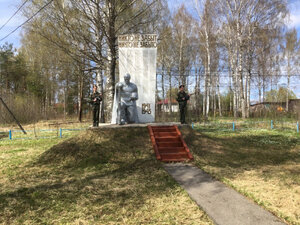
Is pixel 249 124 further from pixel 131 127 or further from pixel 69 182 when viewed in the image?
pixel 69 182

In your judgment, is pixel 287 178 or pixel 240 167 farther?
pixel 240 167

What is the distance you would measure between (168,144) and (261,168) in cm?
258

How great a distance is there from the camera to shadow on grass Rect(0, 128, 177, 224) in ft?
9.91

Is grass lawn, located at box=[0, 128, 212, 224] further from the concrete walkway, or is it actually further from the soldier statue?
the soldier statue

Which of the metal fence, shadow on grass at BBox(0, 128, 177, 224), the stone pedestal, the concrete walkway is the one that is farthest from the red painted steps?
the metal fence

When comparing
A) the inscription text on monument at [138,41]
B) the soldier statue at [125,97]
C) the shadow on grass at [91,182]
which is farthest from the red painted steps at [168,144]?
the inscription text on monument at [138,41]

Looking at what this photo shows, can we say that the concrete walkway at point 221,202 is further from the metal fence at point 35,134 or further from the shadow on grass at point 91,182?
the metal fence at point 35,134

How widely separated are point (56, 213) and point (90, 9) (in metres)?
7.92

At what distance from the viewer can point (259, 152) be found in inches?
A: 275

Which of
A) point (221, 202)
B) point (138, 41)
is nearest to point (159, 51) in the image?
point (138, 41)

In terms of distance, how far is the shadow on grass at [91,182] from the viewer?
3.02 m

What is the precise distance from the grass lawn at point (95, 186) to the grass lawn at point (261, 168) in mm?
1111

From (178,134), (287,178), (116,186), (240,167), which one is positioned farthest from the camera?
(178,134)

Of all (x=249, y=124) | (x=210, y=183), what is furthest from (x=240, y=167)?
(x=249, y=124)
